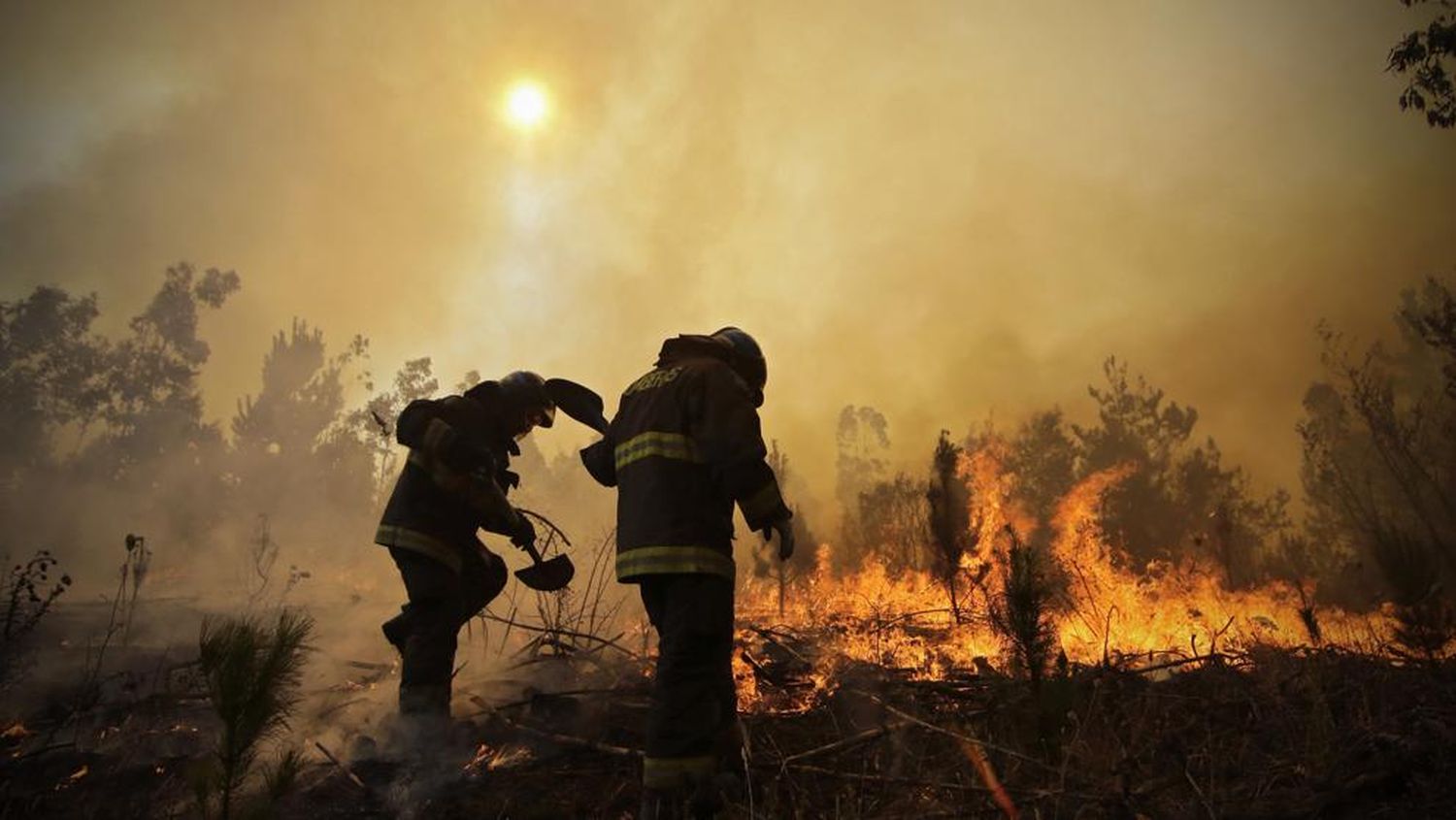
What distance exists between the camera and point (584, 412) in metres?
5.57

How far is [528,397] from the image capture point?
526 cm

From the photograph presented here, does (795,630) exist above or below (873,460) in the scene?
below

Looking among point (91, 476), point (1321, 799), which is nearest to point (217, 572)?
point (91, 476)

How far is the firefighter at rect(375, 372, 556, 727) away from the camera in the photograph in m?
4.26

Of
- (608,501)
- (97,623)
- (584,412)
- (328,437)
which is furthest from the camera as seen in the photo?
(608,501)

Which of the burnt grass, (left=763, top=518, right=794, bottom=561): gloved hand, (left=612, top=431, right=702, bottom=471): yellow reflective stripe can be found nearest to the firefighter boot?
the burnt grass

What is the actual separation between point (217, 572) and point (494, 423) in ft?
99.1

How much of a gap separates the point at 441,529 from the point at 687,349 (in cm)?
223

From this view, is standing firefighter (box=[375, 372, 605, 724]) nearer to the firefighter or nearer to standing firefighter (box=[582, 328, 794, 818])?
the firefighter

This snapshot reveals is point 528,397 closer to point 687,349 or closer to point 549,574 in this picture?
point 549,574

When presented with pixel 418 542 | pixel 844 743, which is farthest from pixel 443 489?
pixel 844 743

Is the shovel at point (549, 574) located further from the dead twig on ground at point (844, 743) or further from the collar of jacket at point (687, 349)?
the dead twig on ground at point (844, 743)

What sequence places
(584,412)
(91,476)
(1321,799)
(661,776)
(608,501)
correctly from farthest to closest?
(608,501), (91,476), (584,412), (661,776), (1321,799)

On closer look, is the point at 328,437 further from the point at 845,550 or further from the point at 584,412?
the point at 584,412
